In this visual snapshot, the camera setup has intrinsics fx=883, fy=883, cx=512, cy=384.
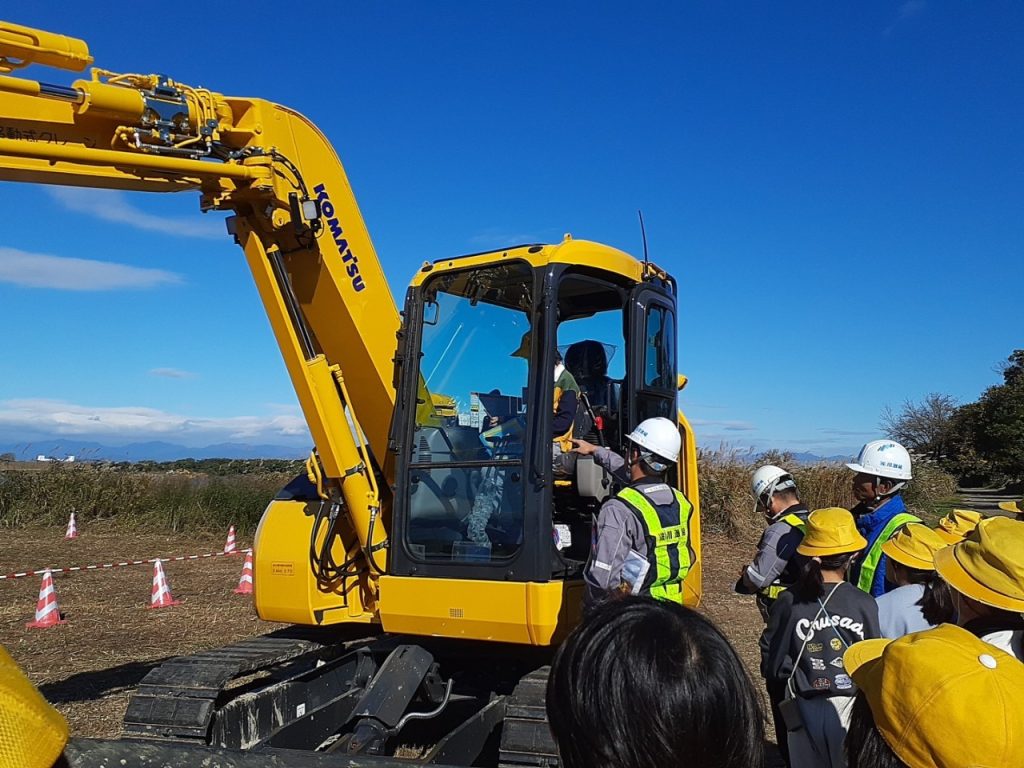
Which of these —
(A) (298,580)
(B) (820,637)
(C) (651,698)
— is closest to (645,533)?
(B) (820,637)

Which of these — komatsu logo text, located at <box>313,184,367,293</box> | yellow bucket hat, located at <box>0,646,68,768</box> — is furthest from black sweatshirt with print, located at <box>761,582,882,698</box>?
yellow bucket hat, located at <box>0,646,68,768</box>

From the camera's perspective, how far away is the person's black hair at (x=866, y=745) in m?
1.58

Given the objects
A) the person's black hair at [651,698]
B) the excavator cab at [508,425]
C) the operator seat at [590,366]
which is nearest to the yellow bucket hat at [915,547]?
the excavator cab at [508,425]

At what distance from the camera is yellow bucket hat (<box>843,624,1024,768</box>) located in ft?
4.87

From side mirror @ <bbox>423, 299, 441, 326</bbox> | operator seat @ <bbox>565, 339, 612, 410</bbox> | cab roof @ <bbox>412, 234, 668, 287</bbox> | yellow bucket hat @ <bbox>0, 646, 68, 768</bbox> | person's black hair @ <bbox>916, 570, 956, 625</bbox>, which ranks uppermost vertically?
cab roof @ <bbox>412, 234, 668, 287</bbox>

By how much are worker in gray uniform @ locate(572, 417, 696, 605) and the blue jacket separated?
3.29 feet

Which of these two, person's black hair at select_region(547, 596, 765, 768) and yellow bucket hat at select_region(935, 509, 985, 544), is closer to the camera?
person's black hair at select_region(547, 596, 765, 768)

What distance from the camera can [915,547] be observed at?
403 centimetres

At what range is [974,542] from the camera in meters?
2.80

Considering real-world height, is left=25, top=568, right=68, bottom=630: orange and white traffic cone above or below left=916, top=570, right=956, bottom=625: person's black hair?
below

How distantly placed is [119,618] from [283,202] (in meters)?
7.10

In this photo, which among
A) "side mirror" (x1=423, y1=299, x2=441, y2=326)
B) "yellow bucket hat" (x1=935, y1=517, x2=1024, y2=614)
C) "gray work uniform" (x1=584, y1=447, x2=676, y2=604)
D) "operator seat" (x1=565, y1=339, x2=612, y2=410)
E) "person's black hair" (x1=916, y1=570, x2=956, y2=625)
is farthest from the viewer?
"operator seat" (x1=565, y1=339, x2=612, y2=410)

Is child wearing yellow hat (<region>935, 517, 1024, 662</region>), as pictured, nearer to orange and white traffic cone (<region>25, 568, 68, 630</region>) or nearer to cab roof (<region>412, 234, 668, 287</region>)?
cab roof (<region>412, 234, 668, 287</region>)

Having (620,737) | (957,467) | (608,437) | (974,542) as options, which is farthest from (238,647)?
(957,467)
